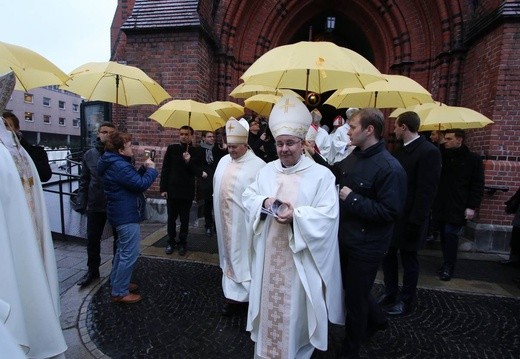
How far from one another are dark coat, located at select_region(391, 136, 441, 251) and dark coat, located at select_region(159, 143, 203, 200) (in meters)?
3.00

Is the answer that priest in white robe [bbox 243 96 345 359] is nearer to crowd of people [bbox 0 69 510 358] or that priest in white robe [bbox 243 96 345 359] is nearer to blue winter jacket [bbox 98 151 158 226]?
crowd of people [bbox 0 69 510 358]

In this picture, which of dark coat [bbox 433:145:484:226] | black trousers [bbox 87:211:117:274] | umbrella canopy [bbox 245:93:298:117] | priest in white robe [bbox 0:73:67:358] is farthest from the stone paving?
umbrella canopy [bbox 245:93:298:117]

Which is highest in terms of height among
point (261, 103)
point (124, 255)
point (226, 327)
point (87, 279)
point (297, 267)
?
point (261, 103)

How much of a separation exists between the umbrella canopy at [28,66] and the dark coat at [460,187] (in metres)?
4.86

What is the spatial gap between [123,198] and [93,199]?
76cm

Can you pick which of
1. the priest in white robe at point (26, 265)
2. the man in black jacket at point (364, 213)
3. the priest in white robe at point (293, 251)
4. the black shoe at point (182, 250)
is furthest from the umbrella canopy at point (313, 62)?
the black shoe at point (182, 250)

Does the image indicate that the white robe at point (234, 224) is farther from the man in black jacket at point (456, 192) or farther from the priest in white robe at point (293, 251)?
the man in black jacket at point (456, 192)

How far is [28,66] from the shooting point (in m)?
2.77

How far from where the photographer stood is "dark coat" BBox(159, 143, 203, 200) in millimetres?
4773

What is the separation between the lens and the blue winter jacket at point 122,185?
312 centimetres

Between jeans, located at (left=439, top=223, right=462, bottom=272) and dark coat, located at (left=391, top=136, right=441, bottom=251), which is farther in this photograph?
jeans, located at (left=439, top=223, right=462, bottom=272)

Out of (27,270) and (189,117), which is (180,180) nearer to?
(189,117)

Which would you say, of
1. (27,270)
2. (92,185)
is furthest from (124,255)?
(27,270)

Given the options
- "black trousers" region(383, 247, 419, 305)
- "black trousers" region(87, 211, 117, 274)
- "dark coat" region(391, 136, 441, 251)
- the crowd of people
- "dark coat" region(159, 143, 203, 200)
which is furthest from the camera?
"dark coat" region(159, 143, 203, 200)
